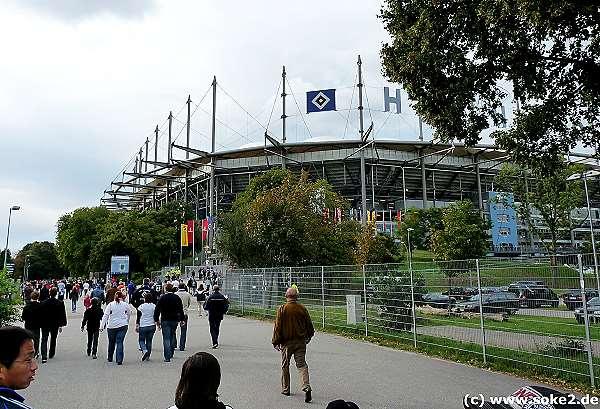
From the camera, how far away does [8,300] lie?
432 inches

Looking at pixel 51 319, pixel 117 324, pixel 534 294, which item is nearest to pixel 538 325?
pixel 534 294

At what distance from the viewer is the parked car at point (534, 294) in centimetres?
809

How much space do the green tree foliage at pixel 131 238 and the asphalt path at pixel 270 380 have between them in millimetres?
49678

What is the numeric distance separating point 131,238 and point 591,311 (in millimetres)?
58016

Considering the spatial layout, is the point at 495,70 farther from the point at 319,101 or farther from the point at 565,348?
the point at 319,101

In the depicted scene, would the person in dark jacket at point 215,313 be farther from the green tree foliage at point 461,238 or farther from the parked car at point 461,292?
the green tree foliage at point 461,238

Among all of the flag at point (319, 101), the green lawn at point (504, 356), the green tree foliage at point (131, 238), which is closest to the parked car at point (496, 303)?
the green lawn at point (504, 356)

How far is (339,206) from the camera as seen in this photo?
114ft

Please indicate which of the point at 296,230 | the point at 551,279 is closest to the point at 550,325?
the point at 551,279

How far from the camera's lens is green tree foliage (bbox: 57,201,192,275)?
2362 inches

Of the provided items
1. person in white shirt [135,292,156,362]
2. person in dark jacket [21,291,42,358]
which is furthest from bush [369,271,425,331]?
person in dark jacket [21,291,42,358]

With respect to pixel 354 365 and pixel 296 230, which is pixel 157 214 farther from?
pixel 354 365

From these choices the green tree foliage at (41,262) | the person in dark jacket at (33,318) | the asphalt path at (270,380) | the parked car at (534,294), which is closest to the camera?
the asphalt path at (270,380)

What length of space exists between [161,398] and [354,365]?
4.06m
